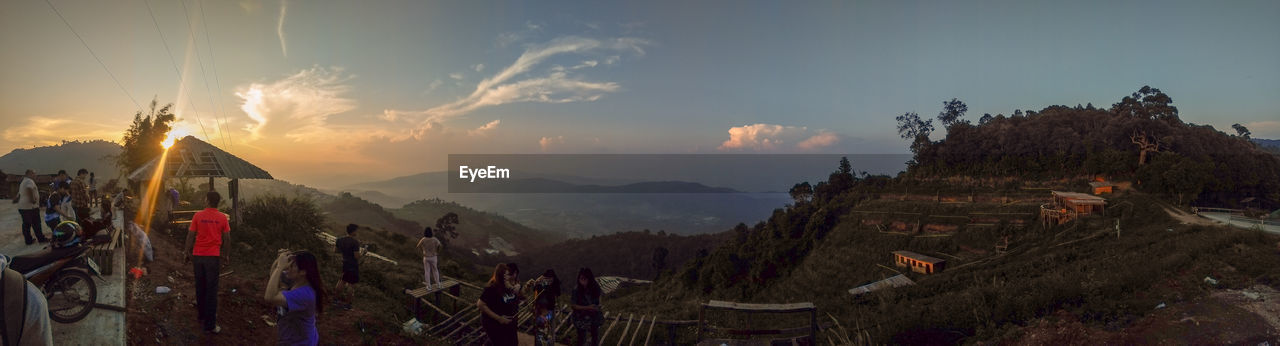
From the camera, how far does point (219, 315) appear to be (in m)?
7.62

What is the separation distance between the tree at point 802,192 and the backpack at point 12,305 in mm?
58860

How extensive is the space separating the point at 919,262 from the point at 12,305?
33.8 m

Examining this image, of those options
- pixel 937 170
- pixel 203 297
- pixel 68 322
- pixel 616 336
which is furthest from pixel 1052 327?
pixel 937 170

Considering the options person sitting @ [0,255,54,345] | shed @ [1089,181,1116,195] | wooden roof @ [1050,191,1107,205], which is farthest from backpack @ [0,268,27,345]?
shed @ [1089,181,1116,195]

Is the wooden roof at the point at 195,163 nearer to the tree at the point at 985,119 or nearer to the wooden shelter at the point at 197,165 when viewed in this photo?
the wooden shelter at the point at 197,165

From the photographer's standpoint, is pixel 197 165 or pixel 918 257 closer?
pixel 197 165

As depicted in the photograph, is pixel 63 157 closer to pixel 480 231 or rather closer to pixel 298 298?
pixel 480 231

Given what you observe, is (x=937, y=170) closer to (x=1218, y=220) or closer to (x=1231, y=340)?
(x=1218, y=220)

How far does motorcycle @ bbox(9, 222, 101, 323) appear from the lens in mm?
5594

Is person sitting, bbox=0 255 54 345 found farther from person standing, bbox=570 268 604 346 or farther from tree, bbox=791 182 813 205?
tree, bbox=791 182 813 205

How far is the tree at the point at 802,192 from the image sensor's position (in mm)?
57544

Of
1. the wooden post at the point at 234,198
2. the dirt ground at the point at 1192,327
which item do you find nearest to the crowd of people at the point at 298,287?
the wooden post at the point at 234,198

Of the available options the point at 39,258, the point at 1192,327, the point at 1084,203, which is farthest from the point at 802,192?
the point at 39,258

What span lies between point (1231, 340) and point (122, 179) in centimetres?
4216
